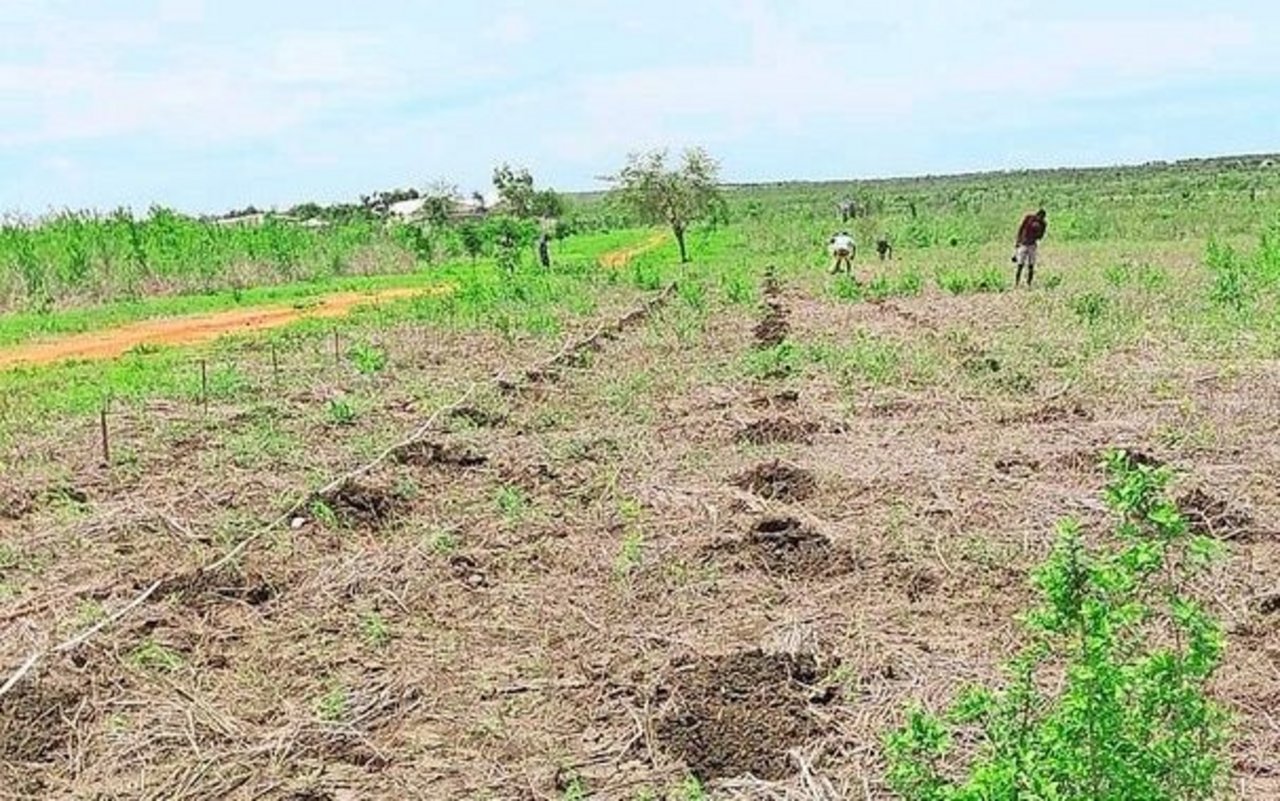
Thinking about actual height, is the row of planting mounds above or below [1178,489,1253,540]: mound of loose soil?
below

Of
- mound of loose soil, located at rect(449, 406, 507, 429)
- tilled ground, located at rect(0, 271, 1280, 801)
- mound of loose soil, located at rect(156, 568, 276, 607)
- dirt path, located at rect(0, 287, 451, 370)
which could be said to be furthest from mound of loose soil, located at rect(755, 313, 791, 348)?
mound of loose soil, located at rect(156, 568, 276, 607)

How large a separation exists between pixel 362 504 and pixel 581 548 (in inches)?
55.4

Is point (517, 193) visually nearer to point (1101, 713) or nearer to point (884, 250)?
Result: point (884, 250)

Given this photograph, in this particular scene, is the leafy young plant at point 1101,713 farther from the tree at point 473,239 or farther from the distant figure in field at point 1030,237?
the tree at point 473,239

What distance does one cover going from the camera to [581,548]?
21.9 feet

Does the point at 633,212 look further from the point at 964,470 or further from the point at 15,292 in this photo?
the point at 964,470

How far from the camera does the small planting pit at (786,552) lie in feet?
20.1

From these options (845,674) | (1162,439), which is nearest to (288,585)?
(845,674)

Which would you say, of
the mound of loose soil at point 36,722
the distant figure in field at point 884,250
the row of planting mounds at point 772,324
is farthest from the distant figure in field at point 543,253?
the mound of loose soil at point 36,722

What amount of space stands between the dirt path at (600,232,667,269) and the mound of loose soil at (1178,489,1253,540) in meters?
24.1

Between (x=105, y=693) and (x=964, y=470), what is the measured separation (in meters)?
4.98

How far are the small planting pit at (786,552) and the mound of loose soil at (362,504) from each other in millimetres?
1927

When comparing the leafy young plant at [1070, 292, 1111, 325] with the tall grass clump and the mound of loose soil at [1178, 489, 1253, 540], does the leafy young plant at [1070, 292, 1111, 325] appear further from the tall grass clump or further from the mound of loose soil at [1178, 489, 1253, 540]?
the tall grass clump

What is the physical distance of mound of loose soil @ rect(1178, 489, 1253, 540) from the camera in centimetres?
639
